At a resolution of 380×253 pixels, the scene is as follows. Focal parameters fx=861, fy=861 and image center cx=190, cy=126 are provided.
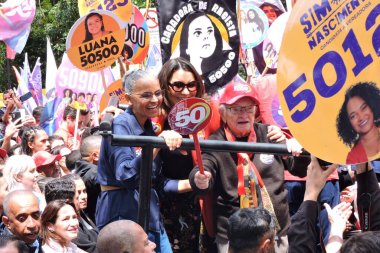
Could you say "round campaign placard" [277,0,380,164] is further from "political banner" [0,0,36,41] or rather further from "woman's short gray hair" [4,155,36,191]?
"political banner" [0,0,36,41]

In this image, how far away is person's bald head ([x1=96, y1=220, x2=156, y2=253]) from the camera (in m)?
3.78

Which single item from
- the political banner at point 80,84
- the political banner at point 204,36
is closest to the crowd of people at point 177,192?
the political banner at point 204,36

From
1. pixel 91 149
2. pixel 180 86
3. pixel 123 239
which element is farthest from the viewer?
pixel 91 149

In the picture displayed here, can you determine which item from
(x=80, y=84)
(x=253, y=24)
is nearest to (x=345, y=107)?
(x=253, y=24)

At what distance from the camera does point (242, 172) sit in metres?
4.66

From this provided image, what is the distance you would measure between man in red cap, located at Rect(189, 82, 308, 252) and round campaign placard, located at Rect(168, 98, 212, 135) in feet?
3.36

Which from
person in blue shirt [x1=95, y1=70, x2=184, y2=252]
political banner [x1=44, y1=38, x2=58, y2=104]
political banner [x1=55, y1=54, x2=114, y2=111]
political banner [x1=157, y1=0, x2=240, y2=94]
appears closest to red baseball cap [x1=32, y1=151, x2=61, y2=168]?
political banner [x1=157, y1=0, x2=240, y2=94]

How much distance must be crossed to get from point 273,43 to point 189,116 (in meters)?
7.24

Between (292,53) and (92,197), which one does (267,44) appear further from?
(292,53)

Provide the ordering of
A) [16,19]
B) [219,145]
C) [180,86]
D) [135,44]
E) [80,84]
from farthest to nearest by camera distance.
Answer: [16,19]
[80,84]
[135,44]
[180,86]
[219,145]

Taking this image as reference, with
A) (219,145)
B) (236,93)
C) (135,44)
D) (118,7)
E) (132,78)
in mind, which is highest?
(118,7)

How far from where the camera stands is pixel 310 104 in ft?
10.6

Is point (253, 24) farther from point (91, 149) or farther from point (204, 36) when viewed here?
point (91, 149)

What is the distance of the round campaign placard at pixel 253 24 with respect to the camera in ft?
35.7
